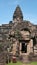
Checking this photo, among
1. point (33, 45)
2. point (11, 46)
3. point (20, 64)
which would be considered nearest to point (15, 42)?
point (11, 46)

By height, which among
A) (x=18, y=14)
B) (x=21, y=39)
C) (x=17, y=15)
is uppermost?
(x=18, y=14)

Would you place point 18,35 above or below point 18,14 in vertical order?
below

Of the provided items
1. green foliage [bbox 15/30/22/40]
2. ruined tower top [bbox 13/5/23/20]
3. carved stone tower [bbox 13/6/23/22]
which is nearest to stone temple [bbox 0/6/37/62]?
green foliage [bbox 15/30/22/40]

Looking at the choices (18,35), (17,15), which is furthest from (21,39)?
(17,15)

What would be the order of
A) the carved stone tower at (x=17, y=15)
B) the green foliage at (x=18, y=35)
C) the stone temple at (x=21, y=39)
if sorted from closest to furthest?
the stone temple at (x=21, y=39), the green foliage at (x=18, y=35), the carved stone tower at (x=17, y=15)

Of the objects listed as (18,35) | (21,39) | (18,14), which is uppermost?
(18,14)

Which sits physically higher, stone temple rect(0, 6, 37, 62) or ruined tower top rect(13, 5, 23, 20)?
ruined tower top rect(13, 5, 23, 20)

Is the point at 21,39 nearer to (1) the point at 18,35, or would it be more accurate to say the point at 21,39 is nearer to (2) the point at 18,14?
(1) the point at 18,35

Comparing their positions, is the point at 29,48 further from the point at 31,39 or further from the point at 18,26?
the point at 18,26

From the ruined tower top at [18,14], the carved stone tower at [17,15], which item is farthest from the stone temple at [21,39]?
the ruined tower top at [18,14]

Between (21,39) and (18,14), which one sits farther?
(18,14)

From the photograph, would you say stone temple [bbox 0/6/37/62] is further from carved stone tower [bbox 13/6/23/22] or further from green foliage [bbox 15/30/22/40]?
carved stone tower [bbox 13/6/23/22]

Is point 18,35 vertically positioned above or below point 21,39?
above

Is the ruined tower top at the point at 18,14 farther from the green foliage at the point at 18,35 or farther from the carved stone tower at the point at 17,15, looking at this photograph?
the green foliage at the point at 18,35
